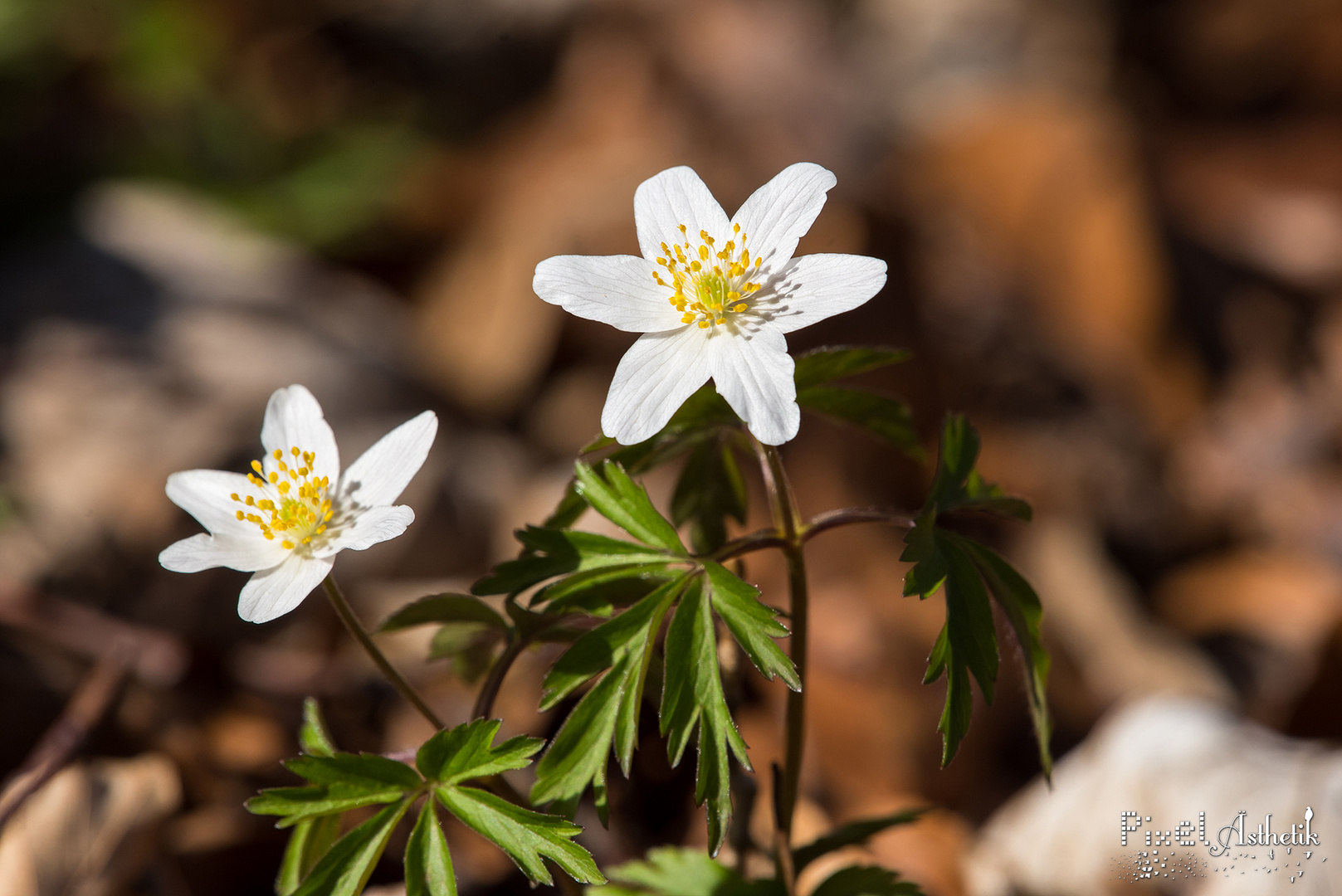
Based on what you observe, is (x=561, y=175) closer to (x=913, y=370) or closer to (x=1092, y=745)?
(x=913, y=370)

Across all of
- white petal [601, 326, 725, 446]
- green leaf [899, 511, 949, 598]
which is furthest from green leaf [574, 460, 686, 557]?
green leaf [899, 511, 949, 598]

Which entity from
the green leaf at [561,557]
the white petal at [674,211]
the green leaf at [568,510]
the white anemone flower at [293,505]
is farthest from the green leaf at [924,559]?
the white anemone flower at [293,505]

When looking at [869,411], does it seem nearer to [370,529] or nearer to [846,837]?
[846,837]

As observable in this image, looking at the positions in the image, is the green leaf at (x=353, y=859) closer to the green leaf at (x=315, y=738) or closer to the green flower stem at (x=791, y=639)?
the green leaf at (x=315, y=738)

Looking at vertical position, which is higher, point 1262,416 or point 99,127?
point 99,127

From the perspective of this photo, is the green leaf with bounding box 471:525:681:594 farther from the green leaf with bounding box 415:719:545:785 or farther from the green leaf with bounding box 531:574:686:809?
the green leaf with bounding box 415:719:545:785

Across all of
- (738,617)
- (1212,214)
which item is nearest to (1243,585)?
(1212,214)
